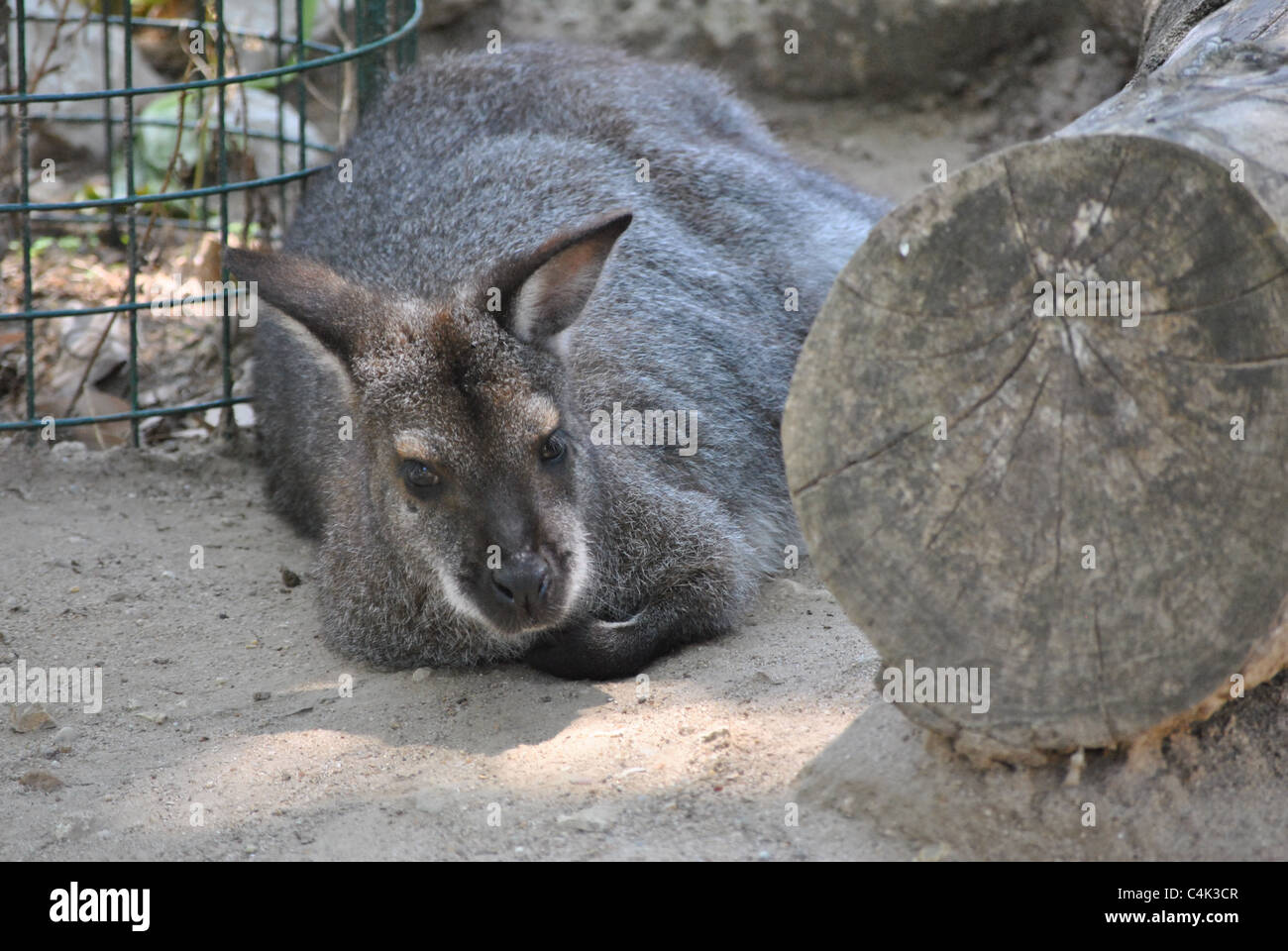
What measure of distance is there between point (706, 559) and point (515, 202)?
1.71 metres

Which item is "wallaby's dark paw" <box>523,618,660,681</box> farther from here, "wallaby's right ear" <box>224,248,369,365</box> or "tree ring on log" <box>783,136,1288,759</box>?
"tree ring on log" <box>783,136,1288,759</box>

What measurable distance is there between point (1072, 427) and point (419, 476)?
2110mm

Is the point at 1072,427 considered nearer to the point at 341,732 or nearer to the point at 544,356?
the point at 544,356

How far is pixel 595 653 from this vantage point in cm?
461

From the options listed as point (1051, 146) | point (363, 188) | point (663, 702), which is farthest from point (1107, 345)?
point (363, 188)

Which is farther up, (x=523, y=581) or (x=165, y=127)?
(x=165, y=127)

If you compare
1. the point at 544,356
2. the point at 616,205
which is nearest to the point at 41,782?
the point at 544,356

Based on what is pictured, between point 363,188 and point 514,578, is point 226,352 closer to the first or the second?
point 363,188

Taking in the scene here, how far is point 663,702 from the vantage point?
14.1ft

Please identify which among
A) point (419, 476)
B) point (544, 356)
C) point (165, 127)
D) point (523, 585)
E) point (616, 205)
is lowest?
point (523, 585)

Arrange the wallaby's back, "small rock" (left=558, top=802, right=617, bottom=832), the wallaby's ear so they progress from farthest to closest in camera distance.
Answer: the wallaby's back
the wallaby's ear
"small rock" (left=558, top=802, right=617, bottom=832)

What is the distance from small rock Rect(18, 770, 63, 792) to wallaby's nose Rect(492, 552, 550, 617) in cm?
133

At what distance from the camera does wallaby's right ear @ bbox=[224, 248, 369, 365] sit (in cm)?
443

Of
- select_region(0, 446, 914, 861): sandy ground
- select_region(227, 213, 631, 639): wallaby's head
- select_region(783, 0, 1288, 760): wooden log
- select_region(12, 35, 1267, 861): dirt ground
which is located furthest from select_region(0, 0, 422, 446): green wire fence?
select_region(783, 0, 1288, 760): wooden log
